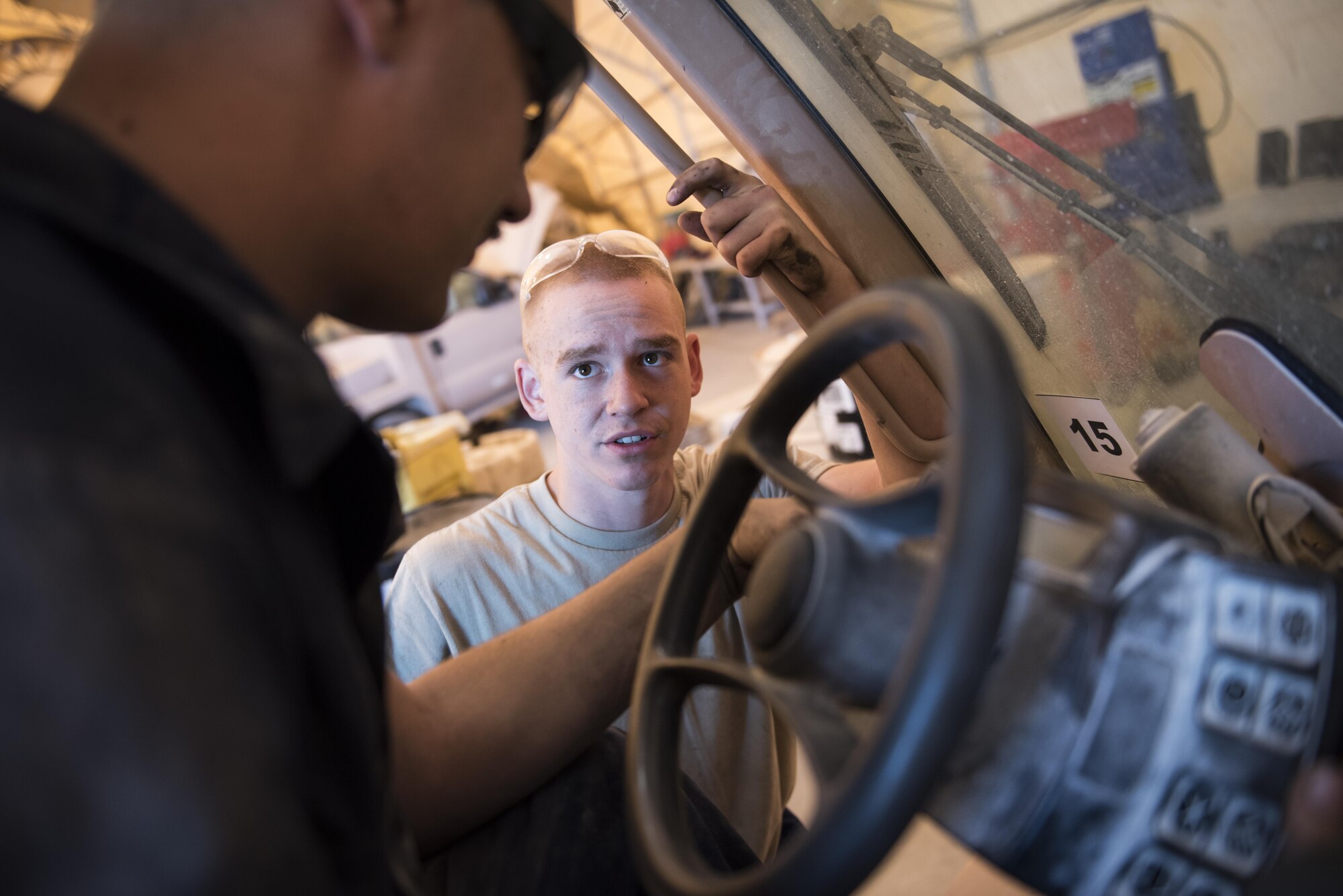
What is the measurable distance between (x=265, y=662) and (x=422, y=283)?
0.44 m

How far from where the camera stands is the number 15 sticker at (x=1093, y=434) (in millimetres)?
1168

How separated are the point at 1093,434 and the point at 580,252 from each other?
1019 millimetres

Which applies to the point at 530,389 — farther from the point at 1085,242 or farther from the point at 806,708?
the point at 806,708

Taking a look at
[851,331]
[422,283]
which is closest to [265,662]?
[422,283]

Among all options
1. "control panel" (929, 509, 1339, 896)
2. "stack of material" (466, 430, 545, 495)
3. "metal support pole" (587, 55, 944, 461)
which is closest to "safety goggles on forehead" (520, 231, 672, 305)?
"metal support pole" (587, 55, 944, 461)

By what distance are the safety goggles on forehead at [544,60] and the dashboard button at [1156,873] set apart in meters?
0.89

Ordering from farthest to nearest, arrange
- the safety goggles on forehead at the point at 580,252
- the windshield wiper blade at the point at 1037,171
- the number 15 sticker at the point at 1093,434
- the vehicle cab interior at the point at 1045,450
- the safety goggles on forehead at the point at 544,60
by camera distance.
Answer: the safety goggles on forehead at the point at 580,252, the number 15 sticker at the point at 1093,434, the windshield wiper blade at the point at 1037,171, the safety goggles on forehead at the point at 544,60, the vehicle cab interior at the point at 1045,450

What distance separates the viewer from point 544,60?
85cm

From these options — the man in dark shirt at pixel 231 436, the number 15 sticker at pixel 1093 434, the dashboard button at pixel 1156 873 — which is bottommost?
the dashboard button at pixel 1156 873

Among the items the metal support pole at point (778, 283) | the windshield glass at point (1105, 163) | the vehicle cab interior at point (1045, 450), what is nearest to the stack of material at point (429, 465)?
the metal support pole at point (778, 283)

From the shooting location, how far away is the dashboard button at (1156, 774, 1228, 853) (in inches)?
23.9

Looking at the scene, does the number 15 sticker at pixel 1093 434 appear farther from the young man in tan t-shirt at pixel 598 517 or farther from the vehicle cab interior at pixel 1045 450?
the young man in tan t-shirt at pixel 598 517

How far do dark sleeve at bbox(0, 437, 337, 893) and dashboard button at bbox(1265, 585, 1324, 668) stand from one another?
2.34ft

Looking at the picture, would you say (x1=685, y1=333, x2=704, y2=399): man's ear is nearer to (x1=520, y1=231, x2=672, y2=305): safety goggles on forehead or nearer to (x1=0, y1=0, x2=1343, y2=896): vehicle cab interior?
(x1=520, y1=231, x2=672, y2=305): safety goggles on forehead
